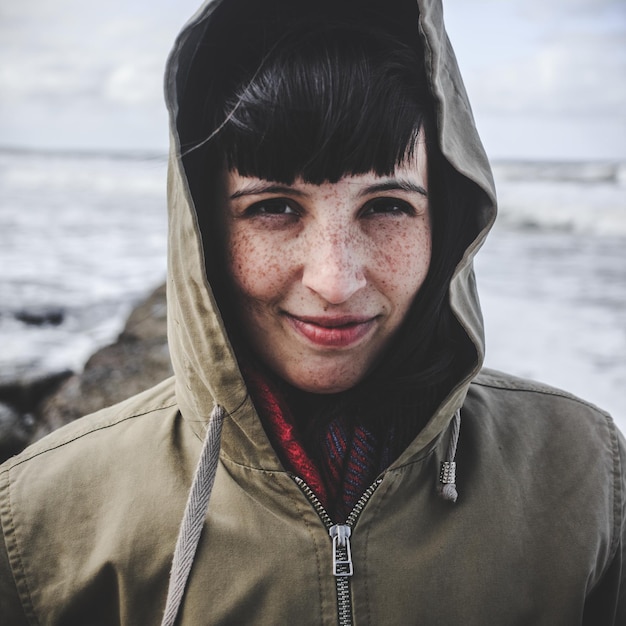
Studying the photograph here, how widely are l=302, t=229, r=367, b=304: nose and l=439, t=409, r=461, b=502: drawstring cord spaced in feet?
1.61

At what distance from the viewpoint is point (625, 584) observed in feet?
5.01

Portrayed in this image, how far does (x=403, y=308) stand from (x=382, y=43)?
0.65 metres

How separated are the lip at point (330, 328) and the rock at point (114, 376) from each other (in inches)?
95.7

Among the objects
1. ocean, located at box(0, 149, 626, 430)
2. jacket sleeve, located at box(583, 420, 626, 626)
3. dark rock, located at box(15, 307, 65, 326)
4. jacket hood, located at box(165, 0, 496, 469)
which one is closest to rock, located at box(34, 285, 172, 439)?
ocean, located at box(0, 149, 626, 430)

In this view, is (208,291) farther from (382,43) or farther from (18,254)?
(18,254)

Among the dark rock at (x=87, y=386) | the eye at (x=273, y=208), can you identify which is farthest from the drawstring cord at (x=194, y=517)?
the dark rock at (x=87, y=386)

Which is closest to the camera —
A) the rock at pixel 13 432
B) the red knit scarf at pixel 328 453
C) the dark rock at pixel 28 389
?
the red knit scarf at pixel 328 453

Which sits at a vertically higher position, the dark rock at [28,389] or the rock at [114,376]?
the rock at [114,376]

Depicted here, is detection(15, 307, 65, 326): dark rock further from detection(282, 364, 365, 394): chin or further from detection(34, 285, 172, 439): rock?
detection(282, 364, 365, 394): chin

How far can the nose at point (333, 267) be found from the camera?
→ 50.2 inches

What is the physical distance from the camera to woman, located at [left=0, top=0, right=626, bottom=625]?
4.27 feet

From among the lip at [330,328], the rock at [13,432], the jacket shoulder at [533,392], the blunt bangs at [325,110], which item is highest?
the blunt bangs at [325,110]

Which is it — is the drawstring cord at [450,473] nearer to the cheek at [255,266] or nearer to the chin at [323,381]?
the chin at [323,381]

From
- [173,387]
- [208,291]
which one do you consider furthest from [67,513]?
[208,291]
